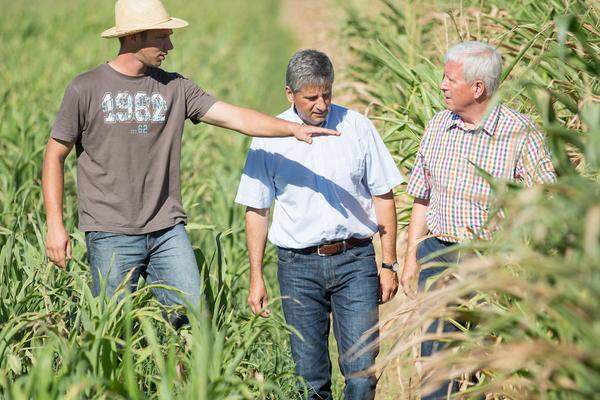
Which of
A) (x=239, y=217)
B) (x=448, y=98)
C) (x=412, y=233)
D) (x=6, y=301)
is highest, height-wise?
(x=448, y=98)

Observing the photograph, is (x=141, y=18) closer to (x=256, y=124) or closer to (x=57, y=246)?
(x=256, y=124)

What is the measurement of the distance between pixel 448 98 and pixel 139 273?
4.79ft

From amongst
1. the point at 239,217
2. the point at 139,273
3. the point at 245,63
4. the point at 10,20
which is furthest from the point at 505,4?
the point at 10,20

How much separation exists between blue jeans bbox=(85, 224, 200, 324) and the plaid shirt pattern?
100 cm

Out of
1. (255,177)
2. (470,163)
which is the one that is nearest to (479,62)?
(470,163)

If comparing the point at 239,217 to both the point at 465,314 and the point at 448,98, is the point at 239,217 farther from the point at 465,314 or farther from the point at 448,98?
the point at 465,314

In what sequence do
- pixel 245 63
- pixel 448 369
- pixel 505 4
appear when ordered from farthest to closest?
1. pixel 245 63
2. pixel 505 4
3. pixel 448 369

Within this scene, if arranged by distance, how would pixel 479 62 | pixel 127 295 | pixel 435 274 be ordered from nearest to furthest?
1. pixel 127 295
2. pixel 479 62
3. pixel 435 274

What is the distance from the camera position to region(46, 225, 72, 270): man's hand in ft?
13.3

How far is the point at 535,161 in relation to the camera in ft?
12.0

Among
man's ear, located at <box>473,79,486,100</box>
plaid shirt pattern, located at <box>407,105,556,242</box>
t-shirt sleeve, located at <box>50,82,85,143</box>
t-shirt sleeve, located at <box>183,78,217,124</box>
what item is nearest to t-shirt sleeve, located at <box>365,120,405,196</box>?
plaid shirt pattern, located at <box>407,105,556,242</box>

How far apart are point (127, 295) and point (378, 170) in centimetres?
131

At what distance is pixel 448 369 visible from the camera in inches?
110

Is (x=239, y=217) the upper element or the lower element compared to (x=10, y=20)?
upper
